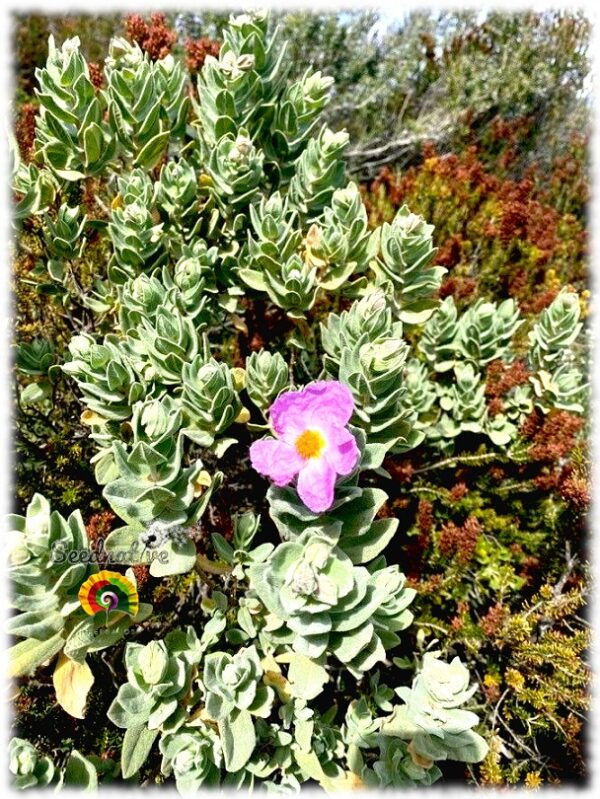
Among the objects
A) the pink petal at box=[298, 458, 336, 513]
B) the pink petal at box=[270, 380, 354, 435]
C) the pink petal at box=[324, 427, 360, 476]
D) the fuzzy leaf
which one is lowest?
the fuzzy leaf

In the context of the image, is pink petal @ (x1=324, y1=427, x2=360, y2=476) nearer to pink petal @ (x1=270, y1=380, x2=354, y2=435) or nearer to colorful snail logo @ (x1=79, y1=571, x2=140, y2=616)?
pink petal @ (x1=270, y1=380, x2=354, y2=435)

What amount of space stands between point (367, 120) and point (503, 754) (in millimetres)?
4422

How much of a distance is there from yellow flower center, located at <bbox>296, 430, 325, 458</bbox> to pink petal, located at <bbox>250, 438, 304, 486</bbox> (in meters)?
0.01

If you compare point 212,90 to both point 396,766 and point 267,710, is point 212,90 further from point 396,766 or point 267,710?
point 396,766

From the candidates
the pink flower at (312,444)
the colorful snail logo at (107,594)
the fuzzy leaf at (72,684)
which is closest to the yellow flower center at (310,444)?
the pink flower at (312,444)

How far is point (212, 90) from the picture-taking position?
6.04ft

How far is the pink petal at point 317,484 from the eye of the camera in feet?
3.91

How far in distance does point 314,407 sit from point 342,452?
13cm

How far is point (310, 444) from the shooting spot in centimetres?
125

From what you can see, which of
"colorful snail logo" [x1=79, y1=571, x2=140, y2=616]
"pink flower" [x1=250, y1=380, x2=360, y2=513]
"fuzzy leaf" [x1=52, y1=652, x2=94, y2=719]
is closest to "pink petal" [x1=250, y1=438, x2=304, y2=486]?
"pink flower" [x1=250, y1=380, x2=360, y2=513]

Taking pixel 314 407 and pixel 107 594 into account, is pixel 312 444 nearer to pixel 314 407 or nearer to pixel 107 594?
pixel 314 407

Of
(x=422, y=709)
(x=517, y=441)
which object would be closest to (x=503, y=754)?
(x=422, y=709)

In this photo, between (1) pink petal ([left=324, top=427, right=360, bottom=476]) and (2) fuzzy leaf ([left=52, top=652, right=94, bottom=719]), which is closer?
(1) pink petal ([left=324, top=427, right=360, bottom=476])

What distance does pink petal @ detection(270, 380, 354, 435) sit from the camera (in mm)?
1232
